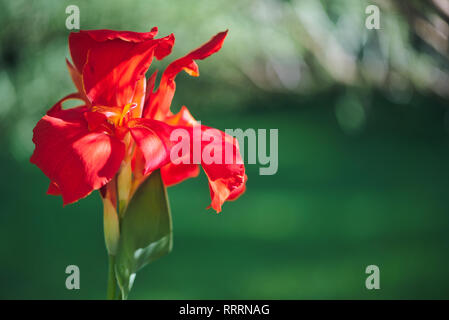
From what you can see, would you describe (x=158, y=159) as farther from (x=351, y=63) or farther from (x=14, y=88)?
(x=351, y=63)

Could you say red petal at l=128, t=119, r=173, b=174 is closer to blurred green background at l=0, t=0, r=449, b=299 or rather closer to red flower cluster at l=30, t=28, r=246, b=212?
red flower cluster at l=30, t=28, r=246, b=212

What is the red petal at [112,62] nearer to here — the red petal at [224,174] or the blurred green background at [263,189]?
the red petal at [224,174]

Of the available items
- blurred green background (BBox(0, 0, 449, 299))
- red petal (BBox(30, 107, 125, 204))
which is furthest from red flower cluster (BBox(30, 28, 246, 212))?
blurred green background (BBox(0, 0, 449, 299))

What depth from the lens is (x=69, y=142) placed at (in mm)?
183

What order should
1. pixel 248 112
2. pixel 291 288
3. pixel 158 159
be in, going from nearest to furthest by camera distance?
pixel 158 159, pixel 291 288, pixel 248 112

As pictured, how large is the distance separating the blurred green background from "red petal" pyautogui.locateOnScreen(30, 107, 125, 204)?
0.34m

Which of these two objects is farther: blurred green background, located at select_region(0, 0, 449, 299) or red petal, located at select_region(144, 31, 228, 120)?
blurred green background, located at select_region(0, 0, 449, 299)

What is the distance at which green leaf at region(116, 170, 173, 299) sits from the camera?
0.68 ft

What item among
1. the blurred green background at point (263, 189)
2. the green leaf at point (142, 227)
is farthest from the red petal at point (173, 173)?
the blurred green background at point (263, 189)

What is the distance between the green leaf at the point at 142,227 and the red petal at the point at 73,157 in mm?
26

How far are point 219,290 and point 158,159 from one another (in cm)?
46

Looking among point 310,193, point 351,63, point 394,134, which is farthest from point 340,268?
point 394,134

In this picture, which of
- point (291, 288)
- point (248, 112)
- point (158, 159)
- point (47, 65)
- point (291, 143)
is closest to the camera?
point (158, 159)

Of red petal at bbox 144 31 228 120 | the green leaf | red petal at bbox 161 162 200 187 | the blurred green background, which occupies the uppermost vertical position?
the blurred green background
